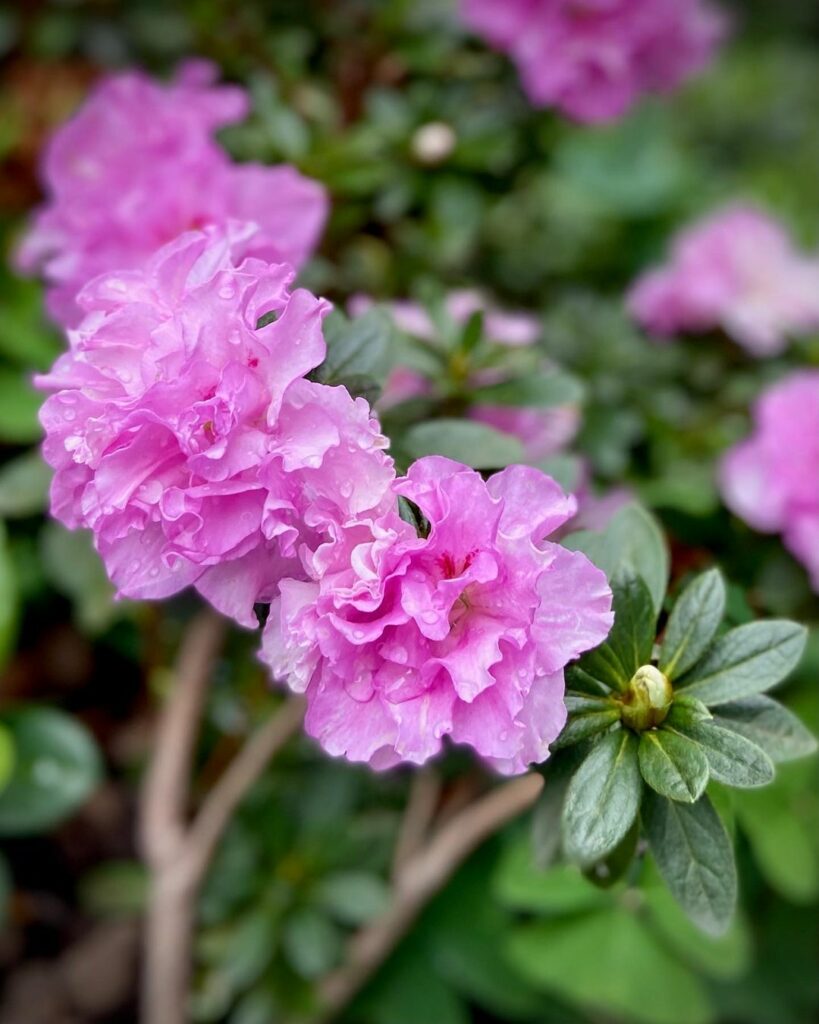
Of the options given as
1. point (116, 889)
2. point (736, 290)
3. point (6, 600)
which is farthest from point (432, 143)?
Answer: point (116, 889)

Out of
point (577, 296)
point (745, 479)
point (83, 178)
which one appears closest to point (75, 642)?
point (83, 178)

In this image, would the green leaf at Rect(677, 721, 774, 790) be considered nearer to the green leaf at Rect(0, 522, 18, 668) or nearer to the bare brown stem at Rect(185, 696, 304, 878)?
the bare brown stem at Rect(185, 696, 304, 878)

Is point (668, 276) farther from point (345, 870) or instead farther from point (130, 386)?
point (130, 386)

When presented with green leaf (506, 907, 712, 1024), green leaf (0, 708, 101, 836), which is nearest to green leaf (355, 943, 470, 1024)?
green leaf (506, 907, 712, 1024)

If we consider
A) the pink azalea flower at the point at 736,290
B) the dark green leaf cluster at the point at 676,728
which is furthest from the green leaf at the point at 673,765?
the pink azalea flower at the point at 736,290

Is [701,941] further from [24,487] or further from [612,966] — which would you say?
[24,487]

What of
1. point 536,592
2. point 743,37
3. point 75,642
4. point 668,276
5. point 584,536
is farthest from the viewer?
point 743,37

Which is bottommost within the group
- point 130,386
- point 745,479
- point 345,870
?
point 345,870
